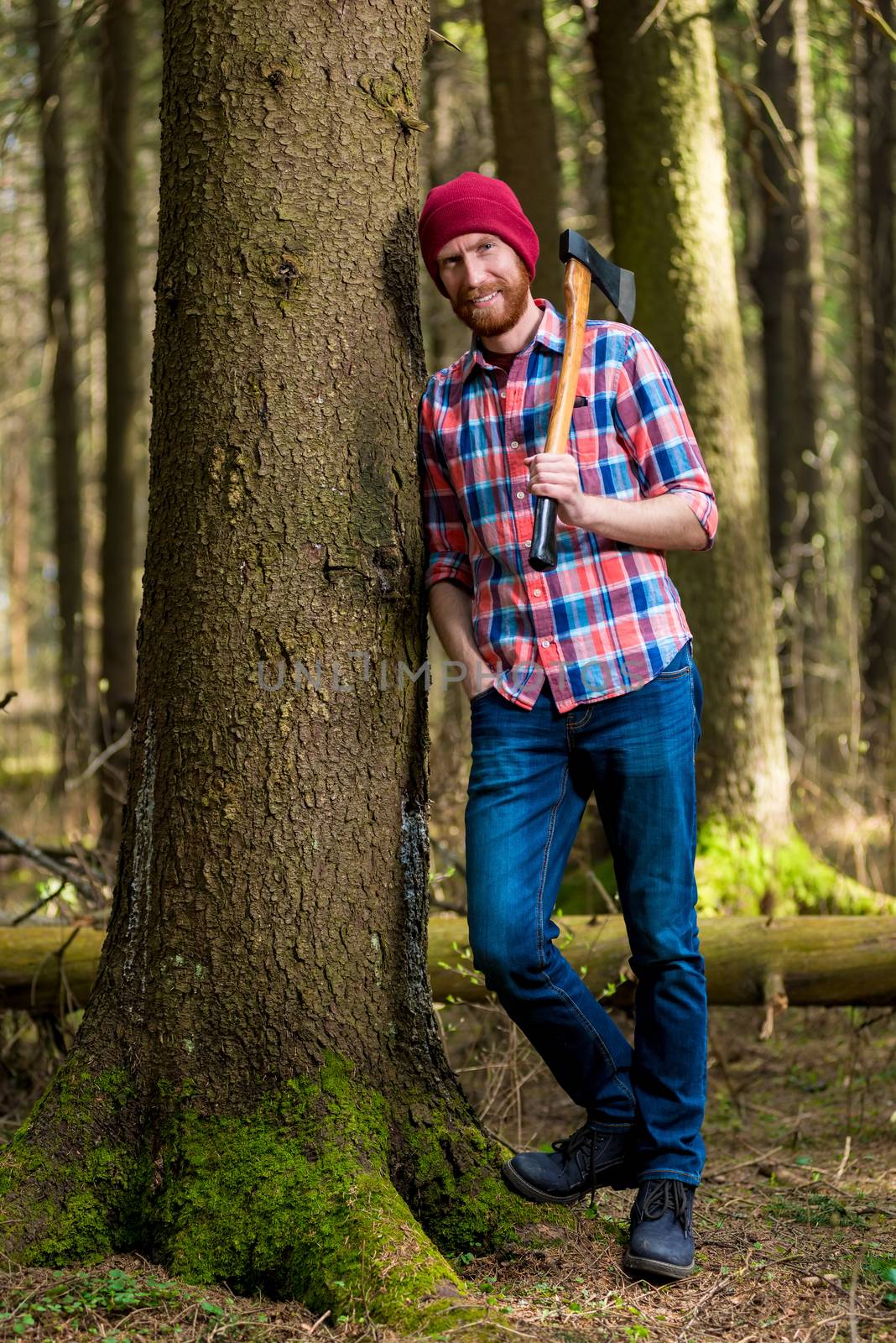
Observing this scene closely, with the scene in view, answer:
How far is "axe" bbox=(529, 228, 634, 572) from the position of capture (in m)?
2.82

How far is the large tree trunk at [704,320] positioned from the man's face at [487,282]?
9.92ft

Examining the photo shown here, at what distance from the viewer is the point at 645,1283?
289 centimetres

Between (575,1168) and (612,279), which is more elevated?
(612,279)

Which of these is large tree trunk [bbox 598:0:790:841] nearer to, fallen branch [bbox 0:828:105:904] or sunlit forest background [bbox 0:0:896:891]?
sunlit forest background [bbox 0:0:896:891]

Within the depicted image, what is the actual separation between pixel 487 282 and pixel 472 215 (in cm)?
17

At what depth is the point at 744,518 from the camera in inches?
241

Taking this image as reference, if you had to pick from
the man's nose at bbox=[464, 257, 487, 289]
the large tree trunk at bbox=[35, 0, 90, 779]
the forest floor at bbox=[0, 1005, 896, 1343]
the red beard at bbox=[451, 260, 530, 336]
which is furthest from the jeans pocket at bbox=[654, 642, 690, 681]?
the large tree trunk at bbox=[35, 0, 90, 779]

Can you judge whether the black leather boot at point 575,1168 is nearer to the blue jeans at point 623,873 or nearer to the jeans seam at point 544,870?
the blue jeans at point 623,873

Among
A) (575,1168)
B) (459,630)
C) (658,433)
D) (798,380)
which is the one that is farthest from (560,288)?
(798,380)

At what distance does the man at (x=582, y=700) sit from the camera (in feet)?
10.00

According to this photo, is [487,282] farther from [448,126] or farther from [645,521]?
[448,126]

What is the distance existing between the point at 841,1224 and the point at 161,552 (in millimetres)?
2510

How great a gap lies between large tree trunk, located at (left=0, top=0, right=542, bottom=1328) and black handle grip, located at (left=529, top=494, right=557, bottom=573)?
1.48 ft

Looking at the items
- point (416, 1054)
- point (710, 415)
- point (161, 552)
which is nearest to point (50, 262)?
point (710, 415)
